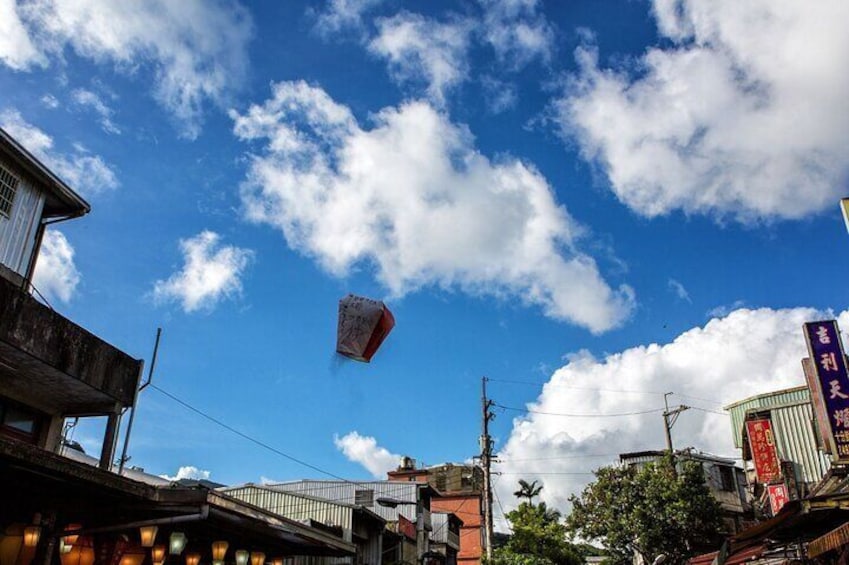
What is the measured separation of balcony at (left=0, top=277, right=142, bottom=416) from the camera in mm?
11031

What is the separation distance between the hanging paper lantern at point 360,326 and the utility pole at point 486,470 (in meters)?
22.4

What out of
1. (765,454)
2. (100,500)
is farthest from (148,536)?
(765,454)

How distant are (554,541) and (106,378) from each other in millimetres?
28794

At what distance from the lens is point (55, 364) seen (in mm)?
11742

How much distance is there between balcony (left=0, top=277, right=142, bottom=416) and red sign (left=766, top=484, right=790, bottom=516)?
76.9 ft

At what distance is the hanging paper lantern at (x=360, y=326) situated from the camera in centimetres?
1009

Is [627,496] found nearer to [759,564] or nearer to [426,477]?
[759,564]

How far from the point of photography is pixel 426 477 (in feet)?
181

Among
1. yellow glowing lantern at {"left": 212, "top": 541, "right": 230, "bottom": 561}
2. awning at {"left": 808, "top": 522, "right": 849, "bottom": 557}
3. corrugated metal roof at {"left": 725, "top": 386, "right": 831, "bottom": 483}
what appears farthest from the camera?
corrugated metal roof at {"left": 725, "top": 386, "right": 831, "bottom": 483}

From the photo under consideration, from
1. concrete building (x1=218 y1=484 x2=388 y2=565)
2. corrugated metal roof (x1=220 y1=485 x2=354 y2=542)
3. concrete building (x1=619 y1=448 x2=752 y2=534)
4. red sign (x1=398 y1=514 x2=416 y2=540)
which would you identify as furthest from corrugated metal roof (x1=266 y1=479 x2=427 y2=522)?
concrete building (x1=619 y1=448 x2=752 y2=534)

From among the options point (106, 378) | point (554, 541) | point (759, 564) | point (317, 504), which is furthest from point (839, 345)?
point (554, 541)

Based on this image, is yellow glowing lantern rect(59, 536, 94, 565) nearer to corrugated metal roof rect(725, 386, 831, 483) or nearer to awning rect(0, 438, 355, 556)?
awning rect(0, 438, 355, 556)

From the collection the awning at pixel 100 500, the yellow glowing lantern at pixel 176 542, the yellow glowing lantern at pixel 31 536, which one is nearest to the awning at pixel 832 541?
the awning at pixel 100 500

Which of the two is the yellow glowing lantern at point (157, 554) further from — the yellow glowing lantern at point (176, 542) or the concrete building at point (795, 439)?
the concrete building at point (795, 439)
